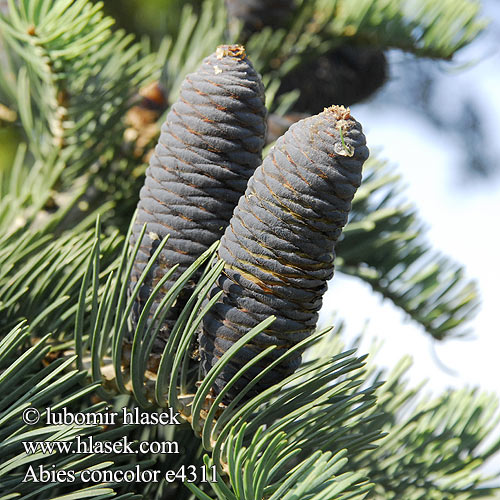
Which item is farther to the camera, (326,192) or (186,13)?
(186,13)

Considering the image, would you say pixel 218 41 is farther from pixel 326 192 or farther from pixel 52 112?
pixel 326 192

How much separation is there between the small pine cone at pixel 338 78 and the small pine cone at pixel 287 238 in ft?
1.68

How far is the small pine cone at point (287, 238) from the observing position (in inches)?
12.2

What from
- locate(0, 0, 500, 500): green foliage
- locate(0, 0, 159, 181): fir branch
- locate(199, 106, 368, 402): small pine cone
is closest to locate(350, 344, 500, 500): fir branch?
locate(0, 0, 500, 500): green foliage

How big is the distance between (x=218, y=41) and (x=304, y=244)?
40 cm

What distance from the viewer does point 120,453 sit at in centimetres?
34

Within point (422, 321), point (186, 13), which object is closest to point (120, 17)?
point (186, 13)

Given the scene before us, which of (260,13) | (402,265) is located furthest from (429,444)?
(260,13)

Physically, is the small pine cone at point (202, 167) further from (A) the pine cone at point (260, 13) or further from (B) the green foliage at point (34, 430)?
(A) the pine cone at point (260, 13)

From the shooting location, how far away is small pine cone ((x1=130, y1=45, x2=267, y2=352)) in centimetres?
35

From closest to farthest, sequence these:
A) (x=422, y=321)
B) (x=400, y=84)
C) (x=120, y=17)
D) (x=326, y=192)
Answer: (x=326, y=192)
(x=422, y=321)
(x=120, y=17)
(x=400, y=84)

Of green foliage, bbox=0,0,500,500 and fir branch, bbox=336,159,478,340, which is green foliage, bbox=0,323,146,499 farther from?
fir branch, bbox=336,159,478,340

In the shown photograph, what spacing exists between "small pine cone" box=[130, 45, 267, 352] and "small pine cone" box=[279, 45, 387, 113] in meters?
0.46

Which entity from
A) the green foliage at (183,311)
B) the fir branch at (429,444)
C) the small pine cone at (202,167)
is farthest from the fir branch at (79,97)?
the fir branch at (429,444)
